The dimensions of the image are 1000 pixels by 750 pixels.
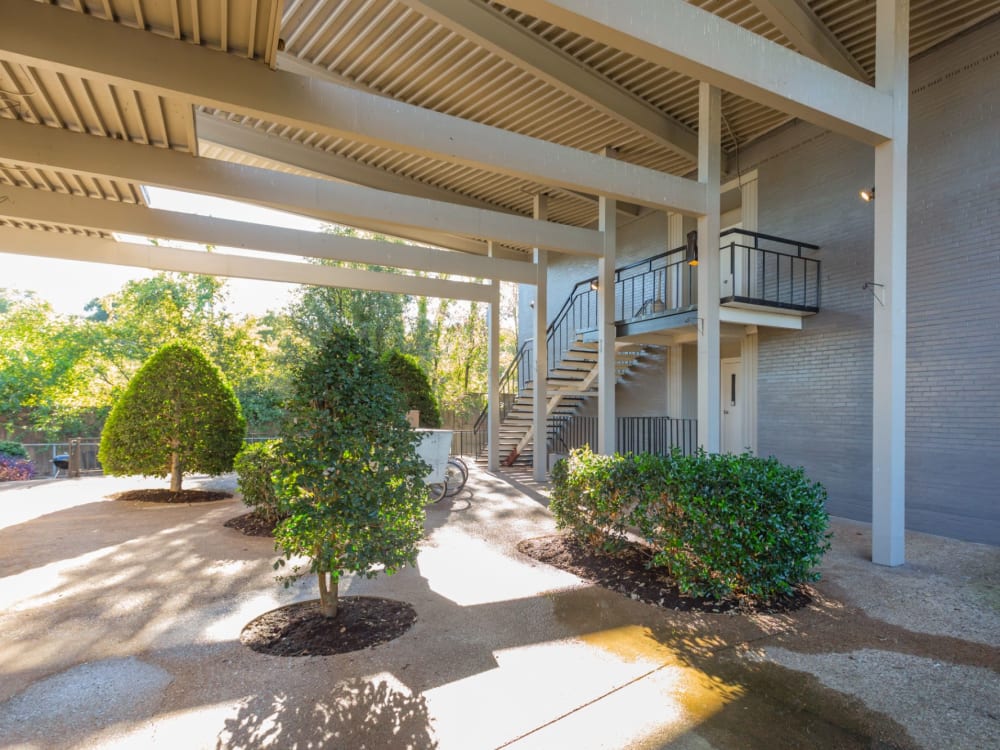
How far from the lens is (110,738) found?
8.36ft

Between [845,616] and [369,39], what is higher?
[369,39]

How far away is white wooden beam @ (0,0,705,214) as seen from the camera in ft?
12.1

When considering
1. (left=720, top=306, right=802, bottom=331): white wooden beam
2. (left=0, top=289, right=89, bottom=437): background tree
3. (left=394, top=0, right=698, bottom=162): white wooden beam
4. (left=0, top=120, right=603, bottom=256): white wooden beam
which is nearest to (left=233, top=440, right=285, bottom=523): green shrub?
(left=0, top=120, right=603, bottom=256): white wooden beam

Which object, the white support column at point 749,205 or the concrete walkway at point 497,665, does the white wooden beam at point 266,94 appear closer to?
the concrete walkway at point 497,665

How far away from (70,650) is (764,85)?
20.2 feet

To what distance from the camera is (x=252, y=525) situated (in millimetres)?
6836

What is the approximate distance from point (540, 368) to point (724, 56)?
7107 millimetres

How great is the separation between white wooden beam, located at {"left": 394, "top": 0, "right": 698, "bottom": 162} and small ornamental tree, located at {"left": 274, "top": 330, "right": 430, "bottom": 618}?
4.61m

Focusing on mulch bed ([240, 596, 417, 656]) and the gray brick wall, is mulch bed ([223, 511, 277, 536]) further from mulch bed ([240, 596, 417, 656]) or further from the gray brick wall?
the gray brick wall

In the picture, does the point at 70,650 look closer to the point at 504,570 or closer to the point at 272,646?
the point at 272,646

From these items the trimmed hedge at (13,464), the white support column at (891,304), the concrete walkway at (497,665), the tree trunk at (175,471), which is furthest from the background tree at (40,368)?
the white support column at (891,304)

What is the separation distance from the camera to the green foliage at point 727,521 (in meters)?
4.16

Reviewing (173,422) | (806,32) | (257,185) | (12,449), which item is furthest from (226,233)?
(12,449)

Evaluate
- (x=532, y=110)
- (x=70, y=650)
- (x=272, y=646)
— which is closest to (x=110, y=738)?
(x=272, y=646)
